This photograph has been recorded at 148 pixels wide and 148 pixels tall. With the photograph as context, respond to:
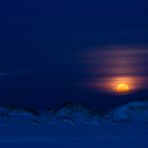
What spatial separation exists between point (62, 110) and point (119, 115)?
435 millimetres

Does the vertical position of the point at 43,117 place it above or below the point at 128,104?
below

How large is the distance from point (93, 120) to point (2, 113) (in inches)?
26.4

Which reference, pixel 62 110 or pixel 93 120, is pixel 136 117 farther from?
pixel 62 110

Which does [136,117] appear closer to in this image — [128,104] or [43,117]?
[128,104]

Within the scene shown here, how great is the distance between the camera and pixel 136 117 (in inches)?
144

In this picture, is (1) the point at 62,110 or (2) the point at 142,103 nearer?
(1) the point at 62,110

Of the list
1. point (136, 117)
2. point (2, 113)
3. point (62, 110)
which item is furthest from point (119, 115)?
point (2, 113)

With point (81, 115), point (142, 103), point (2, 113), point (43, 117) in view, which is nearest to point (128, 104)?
point (142, 103)

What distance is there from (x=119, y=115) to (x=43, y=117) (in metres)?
0.58

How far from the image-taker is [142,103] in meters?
4.01

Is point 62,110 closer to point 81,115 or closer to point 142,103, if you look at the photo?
point 81,115

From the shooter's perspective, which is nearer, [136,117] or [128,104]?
[136,117]

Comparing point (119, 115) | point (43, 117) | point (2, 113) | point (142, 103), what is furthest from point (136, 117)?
point (2, 113)

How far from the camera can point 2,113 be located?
359cm
